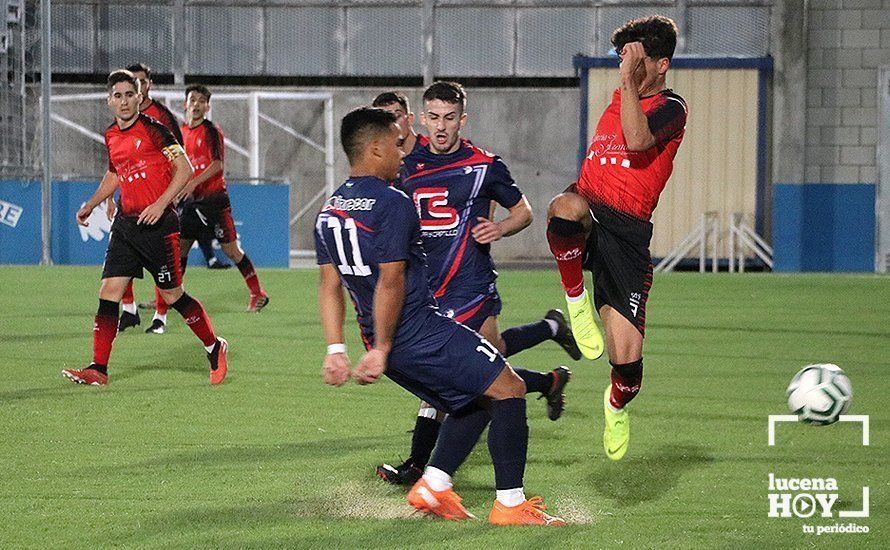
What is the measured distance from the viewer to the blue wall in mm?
22062

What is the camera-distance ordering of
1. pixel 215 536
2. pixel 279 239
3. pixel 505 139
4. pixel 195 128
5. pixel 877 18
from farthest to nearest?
pixel 505 139 < pixel 877 18 < pixel 279 239 < pixel 195 128 < pixel 215 536

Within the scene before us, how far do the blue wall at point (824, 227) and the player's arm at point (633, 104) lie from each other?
56.0 ft

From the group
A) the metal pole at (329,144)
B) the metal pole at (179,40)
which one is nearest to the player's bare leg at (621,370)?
the metal pole at (329,144)

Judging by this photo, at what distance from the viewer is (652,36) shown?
18.7ft

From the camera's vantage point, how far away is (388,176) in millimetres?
4895

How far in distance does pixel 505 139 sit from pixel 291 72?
15.2ft

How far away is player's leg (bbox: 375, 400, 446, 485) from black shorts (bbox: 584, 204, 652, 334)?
0.98 meters

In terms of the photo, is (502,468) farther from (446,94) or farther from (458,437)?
(446,94)

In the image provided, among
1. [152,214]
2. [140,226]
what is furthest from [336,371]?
[140,226]

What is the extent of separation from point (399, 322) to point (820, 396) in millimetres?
2164

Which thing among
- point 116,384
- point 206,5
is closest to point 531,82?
point 206,5

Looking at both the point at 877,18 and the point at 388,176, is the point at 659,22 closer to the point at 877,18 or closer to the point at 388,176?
the point at 388,176

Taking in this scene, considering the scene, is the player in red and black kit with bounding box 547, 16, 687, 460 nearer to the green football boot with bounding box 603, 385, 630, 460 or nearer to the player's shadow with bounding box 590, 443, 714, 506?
the green football boot with bounding box 603, 385, 630, 460

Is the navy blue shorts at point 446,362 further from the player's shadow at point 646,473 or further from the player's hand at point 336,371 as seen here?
the player's shadow at point 646,473
